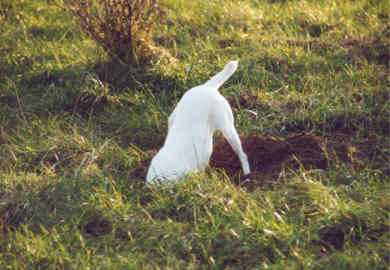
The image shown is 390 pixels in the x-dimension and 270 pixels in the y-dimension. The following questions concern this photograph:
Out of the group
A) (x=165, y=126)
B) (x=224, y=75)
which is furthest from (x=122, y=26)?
(x=224, y=75)

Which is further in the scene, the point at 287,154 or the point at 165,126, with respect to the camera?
the point at 165,126

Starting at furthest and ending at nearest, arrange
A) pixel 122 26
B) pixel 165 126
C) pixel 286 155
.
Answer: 1. pixel 122 26
2. pixel 165 126
3. pixel 286 155

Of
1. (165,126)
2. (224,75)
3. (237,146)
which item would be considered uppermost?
(224,75)

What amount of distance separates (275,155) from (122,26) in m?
2.00

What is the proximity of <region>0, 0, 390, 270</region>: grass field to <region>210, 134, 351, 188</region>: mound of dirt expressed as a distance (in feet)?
0.22

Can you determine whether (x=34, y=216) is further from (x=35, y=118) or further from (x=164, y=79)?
(x=164, y=79)

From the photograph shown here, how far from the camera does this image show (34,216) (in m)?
4.78

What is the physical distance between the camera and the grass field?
429 cm

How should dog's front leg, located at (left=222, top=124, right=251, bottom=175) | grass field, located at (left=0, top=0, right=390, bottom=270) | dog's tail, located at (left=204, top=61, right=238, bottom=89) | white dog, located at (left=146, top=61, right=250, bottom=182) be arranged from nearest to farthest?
grass field, located at (left=0, top=0, right=390, bottom=270), white dog, located at (left=146, top=61, right=250, bottom=182), dog's front leg, located at (left=222, top=124, right=251, bottom=175), dog's tail, located at (left=204, top=61, right=238, bottom=89)

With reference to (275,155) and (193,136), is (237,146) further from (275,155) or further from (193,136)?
(275,155)

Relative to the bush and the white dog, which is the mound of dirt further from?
the bush

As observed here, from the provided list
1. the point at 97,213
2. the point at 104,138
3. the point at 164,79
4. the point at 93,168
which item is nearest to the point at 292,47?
the point at 164,79

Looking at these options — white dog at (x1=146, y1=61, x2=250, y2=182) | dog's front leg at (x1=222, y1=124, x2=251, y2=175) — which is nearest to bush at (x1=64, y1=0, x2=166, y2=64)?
white dog at (x1=146, y1=61, x2=250, y2=182)

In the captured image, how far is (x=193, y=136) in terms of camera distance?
16.5 ft
